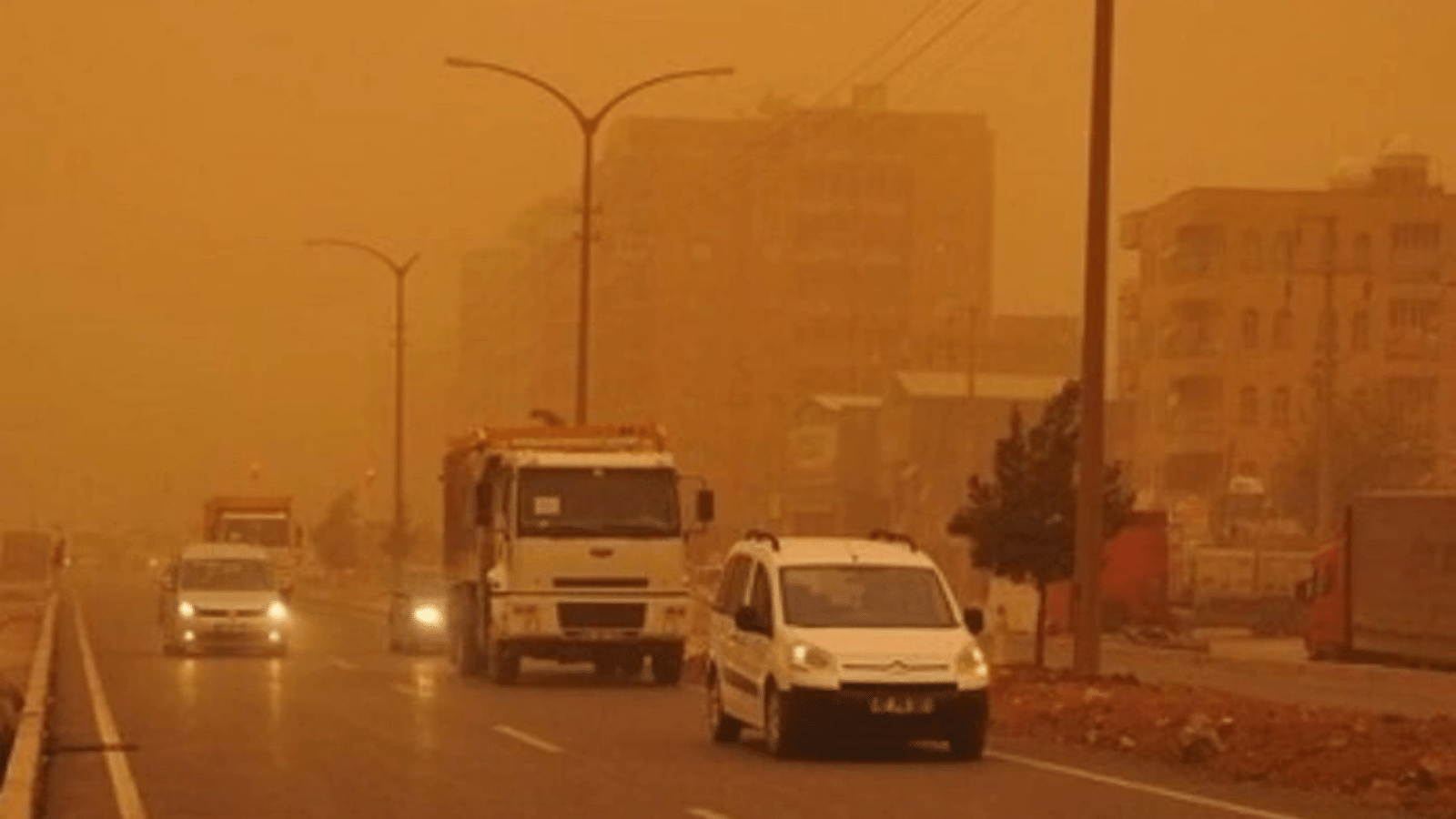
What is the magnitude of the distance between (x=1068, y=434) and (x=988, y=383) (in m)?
110

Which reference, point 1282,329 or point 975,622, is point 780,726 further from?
point 1282,329

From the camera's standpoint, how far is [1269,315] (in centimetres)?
13550

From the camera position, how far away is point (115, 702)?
131ft

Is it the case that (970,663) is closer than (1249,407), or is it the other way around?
(970,663)

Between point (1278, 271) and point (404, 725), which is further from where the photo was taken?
point (1278, 271)

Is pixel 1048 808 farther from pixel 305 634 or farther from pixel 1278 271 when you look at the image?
pixel 1278 271

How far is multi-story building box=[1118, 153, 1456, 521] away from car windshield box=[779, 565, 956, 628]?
102 m

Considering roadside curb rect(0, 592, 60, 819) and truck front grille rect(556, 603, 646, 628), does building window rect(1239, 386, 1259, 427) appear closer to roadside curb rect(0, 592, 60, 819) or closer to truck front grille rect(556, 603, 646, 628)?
roadside curb rect(0, 592, 60, 819)

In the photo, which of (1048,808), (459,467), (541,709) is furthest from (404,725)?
(459,467)

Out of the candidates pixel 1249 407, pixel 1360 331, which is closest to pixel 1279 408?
pixel 1249 407

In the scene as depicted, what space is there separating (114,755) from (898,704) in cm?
654

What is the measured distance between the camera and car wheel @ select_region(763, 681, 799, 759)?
28.1m

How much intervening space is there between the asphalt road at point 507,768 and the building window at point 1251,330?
309 feet

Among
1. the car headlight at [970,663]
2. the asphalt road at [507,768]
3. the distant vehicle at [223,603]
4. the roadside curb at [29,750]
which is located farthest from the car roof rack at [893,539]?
the distant vehicle at [223,603]
